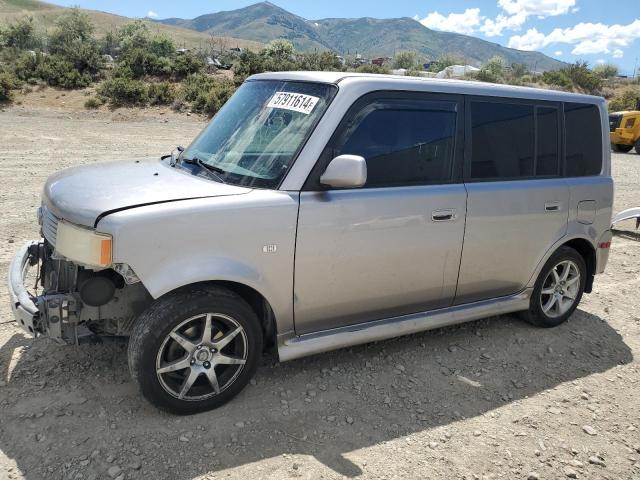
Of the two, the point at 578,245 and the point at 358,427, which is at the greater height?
the point at 578,245

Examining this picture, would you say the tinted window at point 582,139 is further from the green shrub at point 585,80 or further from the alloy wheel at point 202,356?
the green shrub at point 585,80

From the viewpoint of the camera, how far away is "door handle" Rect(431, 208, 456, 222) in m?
3.95

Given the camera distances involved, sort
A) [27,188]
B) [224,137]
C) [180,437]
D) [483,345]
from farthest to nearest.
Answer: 1. [27,188]
2. [483,345]
3. [224,137]
4. [180,437]

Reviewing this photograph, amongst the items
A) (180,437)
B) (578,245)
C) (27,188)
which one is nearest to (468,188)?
(578,245)

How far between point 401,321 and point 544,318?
5.80 ft

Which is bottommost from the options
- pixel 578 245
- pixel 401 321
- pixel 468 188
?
pixel 401 321

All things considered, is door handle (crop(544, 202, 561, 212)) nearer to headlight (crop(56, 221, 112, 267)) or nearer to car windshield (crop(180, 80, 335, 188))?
car windshield (crop(180, 80, 335, 188))

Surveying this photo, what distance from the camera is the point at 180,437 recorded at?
318 cm

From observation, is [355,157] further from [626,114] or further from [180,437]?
[626,114]

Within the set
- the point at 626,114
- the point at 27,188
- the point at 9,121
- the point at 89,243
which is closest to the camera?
the point at 89,243

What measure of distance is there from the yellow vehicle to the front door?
2274 centimetres

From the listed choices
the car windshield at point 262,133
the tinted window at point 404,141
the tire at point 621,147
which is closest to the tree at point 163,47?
the tire at point 621,147

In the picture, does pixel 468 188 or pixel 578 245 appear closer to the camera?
pixel 468 188

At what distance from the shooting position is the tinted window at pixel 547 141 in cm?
460
